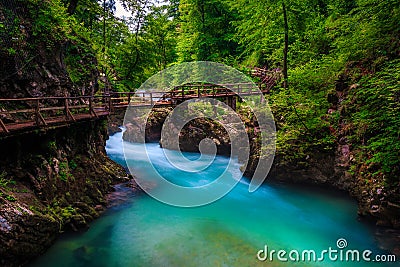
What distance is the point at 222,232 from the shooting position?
9.08 metres

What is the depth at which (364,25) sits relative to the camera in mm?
10492

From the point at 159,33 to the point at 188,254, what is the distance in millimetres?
22767

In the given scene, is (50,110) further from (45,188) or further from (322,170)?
(322,170)

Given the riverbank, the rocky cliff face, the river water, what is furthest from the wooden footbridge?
the river water

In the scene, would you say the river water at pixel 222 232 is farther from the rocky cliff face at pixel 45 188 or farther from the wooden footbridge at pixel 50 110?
the wooden footbridge at pixel 50 110

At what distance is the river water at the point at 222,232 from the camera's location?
7.53 metres

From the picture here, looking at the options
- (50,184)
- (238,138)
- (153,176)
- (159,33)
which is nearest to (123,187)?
(153,176)

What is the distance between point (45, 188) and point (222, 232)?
6032 millimetres

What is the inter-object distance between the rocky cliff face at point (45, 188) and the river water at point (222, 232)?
0.61m

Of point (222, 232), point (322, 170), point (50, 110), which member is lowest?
point (222, 232)

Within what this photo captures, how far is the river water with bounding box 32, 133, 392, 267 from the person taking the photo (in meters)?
7.53

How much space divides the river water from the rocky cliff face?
2.00ft

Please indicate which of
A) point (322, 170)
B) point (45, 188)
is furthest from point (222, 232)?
point (45, 188)

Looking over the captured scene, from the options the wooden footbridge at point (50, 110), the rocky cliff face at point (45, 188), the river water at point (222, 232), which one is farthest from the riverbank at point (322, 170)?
the rocky cliff face at point (45, 188)
